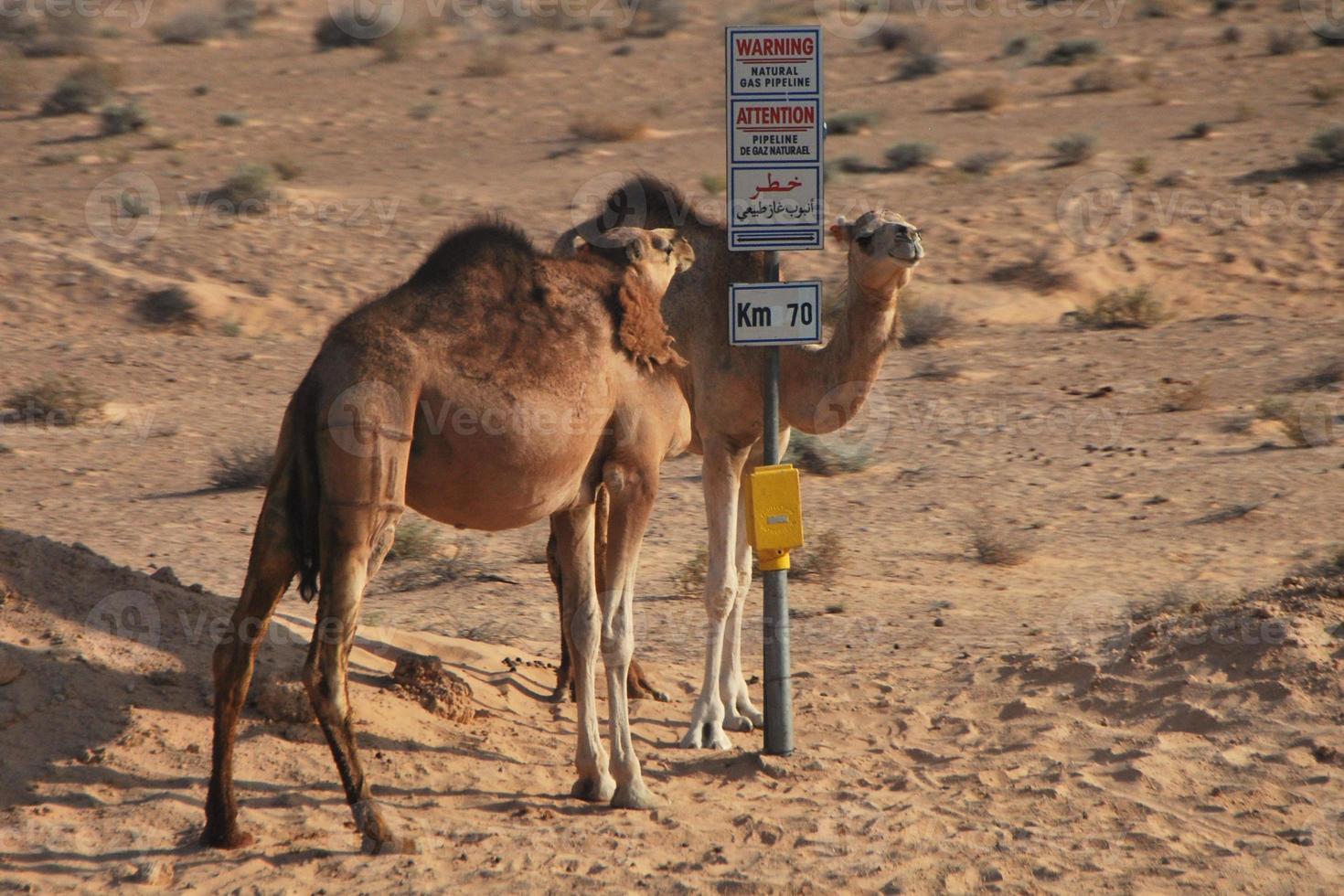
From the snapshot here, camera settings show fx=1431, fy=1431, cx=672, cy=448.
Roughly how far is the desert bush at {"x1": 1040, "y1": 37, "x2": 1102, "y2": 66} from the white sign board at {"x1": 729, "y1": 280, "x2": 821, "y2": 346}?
28.5m

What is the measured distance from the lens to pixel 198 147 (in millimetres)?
27438

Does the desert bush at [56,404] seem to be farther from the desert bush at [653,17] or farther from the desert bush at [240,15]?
the desert bush at [653,17]

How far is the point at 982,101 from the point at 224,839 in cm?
2681

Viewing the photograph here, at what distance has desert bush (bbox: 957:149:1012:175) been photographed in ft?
82.0

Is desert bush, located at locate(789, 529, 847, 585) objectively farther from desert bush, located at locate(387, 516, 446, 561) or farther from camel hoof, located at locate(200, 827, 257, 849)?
camel hoof, located at locate(200, 827, 257, 849)

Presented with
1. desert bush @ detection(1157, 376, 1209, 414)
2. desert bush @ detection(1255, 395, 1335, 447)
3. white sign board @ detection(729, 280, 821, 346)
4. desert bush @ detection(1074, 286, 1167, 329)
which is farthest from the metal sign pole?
desert bush @ detection(1074, 286, 1167, 329)

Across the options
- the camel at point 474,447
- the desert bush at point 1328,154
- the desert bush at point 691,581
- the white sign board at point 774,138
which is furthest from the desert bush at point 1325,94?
the camel at point 474,447

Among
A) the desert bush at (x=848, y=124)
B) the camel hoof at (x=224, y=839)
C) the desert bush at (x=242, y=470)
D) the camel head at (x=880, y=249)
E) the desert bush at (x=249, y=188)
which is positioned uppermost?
the camel head at (x=880, y=249)

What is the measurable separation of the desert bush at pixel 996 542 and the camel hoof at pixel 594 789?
5.54m

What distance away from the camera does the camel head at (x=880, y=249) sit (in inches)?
288

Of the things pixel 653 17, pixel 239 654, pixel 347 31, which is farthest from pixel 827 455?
pixel 653 17

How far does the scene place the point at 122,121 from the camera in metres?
28.1

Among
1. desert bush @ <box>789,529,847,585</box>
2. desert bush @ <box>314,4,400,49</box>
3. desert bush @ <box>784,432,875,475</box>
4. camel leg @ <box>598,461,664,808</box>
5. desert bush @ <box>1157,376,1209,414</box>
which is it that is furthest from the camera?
desert bush @ <box>314,4,400,49</box>

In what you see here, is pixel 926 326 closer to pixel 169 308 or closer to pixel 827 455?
pixel 827 455
